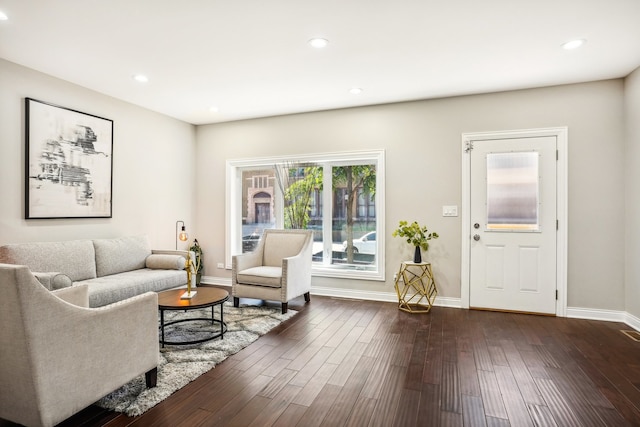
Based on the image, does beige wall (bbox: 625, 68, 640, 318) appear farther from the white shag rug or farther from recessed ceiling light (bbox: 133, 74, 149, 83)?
recessed ceiling light (bbox: 133, 74, 149, 83)

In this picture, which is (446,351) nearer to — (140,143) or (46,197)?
(46,197)

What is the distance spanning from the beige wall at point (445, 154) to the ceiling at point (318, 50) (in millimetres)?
276

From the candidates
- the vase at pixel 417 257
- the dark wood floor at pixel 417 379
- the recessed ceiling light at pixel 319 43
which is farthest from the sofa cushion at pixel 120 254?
the vase at pixel 417 257

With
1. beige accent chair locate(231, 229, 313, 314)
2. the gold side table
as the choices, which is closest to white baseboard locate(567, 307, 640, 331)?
the gold side table

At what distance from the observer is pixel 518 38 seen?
294 centimetres

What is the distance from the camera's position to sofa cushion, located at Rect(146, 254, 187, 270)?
4.28m

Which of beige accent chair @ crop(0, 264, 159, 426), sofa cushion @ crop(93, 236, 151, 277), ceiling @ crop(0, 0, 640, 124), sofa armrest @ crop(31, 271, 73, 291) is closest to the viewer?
beige accent chair @ crop(0, 264, 159, 426)

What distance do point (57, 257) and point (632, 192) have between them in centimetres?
585

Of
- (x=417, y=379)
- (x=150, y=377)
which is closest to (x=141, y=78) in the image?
(x=150, y=377)

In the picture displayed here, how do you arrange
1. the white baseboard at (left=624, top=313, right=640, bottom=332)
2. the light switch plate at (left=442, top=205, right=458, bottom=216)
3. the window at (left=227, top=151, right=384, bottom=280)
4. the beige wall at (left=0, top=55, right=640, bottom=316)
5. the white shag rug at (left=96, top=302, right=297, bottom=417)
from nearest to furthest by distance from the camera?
the white shag rug at (left=96, top=302, right=297, bottom=417) < the white baseboard at (left=624, top=313, right=640, bottom=332) < the beige wall at (left=0, top=55, right=640, bottom=316) < the light switch plate at (left=442, top=205, right=458, bottom=216) < the window at (left=227, top=151, right=384, bottom=280)

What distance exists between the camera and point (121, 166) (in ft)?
15.0

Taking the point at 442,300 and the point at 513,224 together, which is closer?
the point at 513,224

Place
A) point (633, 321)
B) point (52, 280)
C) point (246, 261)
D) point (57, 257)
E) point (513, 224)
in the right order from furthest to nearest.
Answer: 1. point (246, 261)
2. point (513, 224)
3. point (633, 321)
4. point (57, 257)
5. point (52, 280)

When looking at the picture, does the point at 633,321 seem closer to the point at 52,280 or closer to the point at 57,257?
the point at 52,280
